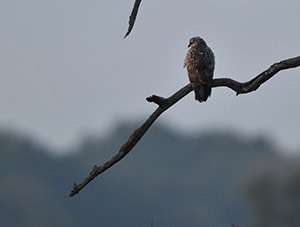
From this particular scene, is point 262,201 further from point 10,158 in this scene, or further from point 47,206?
point 10,158

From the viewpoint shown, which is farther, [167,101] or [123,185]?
[123,185]

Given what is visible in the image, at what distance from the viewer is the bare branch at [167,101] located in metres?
13.5

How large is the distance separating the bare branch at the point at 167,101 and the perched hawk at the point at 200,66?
57.3 inches

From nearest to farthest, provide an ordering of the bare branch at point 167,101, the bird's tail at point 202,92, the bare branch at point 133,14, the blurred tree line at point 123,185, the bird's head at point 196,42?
the bare branch at point 167,101 < the bare branch at point 133,14 < the bird's tail at point 202,92 < the bird's head at point 196,42 < the blurred tree line at point 123,185

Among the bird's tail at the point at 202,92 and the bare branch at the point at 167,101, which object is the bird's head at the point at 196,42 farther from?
the bare branch at the point at 167,101

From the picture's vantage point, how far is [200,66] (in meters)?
16.9

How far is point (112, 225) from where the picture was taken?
131 metres

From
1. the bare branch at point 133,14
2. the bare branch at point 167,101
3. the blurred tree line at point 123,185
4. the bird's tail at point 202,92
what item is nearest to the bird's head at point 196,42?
the bird's tail at point 202,92

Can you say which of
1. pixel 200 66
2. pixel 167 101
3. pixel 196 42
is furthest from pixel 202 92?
pixel 167 101

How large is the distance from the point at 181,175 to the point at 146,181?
9.95ft

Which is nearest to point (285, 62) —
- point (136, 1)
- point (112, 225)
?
point (136, 1)

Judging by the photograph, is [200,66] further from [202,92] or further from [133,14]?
[133,14]

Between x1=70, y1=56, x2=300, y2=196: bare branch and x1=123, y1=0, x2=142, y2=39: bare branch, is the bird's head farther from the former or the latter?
x1=123, y1=0, x2=142, y2=39: bare branch

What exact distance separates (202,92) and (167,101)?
8.63 feet
